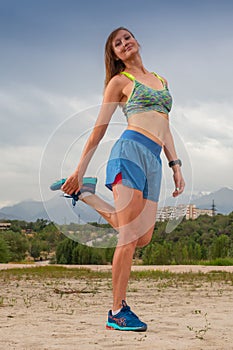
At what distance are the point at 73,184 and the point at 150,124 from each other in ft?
2.11

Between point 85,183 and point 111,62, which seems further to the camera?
point 111,62

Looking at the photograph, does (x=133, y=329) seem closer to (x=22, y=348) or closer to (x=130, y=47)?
(x=22, y=348)

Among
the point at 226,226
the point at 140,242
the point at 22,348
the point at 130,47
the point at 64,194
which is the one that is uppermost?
the point at 226,226

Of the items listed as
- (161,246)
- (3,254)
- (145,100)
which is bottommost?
(145,100)

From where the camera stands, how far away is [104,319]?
4.95 metres

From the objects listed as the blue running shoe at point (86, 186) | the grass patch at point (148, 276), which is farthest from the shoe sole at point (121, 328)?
the grass patch at point (148, 276)

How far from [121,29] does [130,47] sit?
0.17 metres

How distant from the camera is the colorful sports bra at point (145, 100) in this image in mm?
3559

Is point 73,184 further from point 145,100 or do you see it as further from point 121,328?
point 121,328

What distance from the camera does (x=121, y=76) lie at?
369 cm

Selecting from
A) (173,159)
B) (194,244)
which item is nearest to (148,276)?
(173,159)

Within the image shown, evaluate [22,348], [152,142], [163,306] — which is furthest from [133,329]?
[163,306]

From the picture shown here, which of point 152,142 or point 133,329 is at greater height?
point 152,142

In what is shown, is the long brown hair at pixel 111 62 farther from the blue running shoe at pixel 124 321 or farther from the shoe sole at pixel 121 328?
the shoe sole at pixel 121 328
